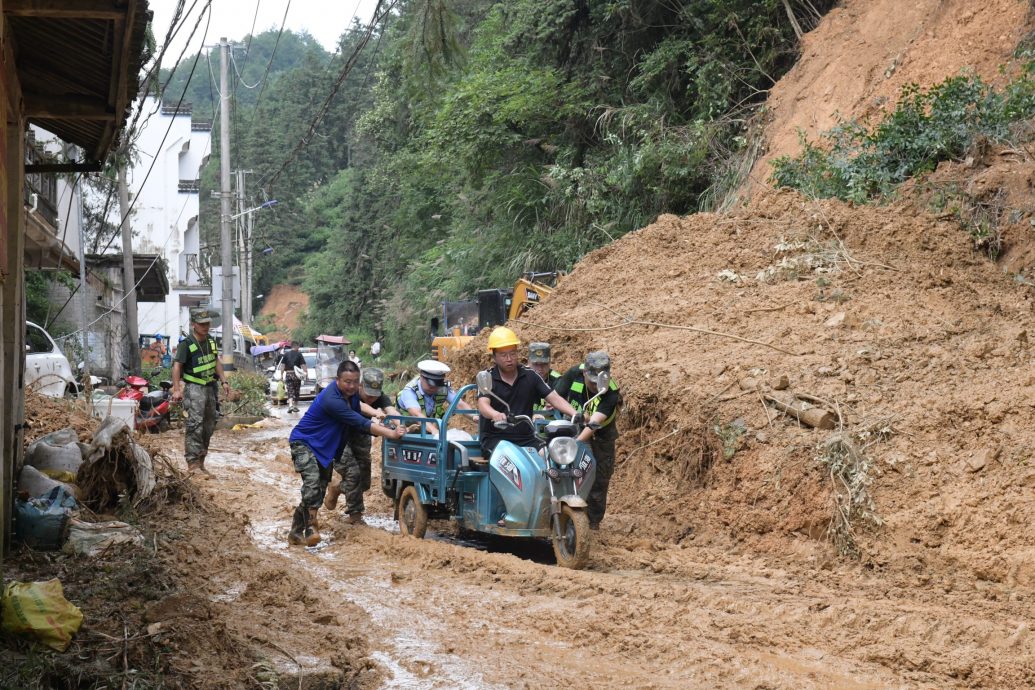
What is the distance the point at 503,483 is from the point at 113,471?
327 centimetres

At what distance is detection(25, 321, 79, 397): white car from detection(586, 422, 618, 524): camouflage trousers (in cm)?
769

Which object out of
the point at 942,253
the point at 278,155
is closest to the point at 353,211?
→ the point at 278,155

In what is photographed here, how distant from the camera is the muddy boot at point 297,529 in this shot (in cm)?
992

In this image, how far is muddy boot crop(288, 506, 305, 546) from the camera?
9922 millimetres

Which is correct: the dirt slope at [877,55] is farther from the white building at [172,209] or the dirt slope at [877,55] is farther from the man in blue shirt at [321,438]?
the white building at [172,209]

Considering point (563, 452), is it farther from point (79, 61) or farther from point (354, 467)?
point (79, 61)

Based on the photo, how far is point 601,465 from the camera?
9875 mm

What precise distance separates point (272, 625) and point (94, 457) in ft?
10.3

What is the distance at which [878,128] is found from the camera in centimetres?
1507

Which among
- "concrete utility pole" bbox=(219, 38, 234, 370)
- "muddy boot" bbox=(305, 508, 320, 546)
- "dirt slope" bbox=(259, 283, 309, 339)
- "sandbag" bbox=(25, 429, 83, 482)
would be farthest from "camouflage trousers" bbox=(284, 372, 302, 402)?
"dirt slope" bbox=(259, 283, 309, 339)

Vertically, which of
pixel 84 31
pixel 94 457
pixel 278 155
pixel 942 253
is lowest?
pixel 94 457

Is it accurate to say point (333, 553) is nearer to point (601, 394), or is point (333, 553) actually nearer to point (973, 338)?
point (601, 394)

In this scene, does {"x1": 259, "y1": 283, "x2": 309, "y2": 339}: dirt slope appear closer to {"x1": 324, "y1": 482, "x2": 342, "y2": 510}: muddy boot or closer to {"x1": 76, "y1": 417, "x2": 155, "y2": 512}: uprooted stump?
{"x1": 324, "y1": 482, "x2": 342, "y2": 510}: muddy boot

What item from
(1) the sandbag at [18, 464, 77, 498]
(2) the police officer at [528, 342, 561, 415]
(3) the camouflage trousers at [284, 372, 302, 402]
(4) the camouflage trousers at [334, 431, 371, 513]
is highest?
(2) the police officer at [528, 342, 561, 415]
